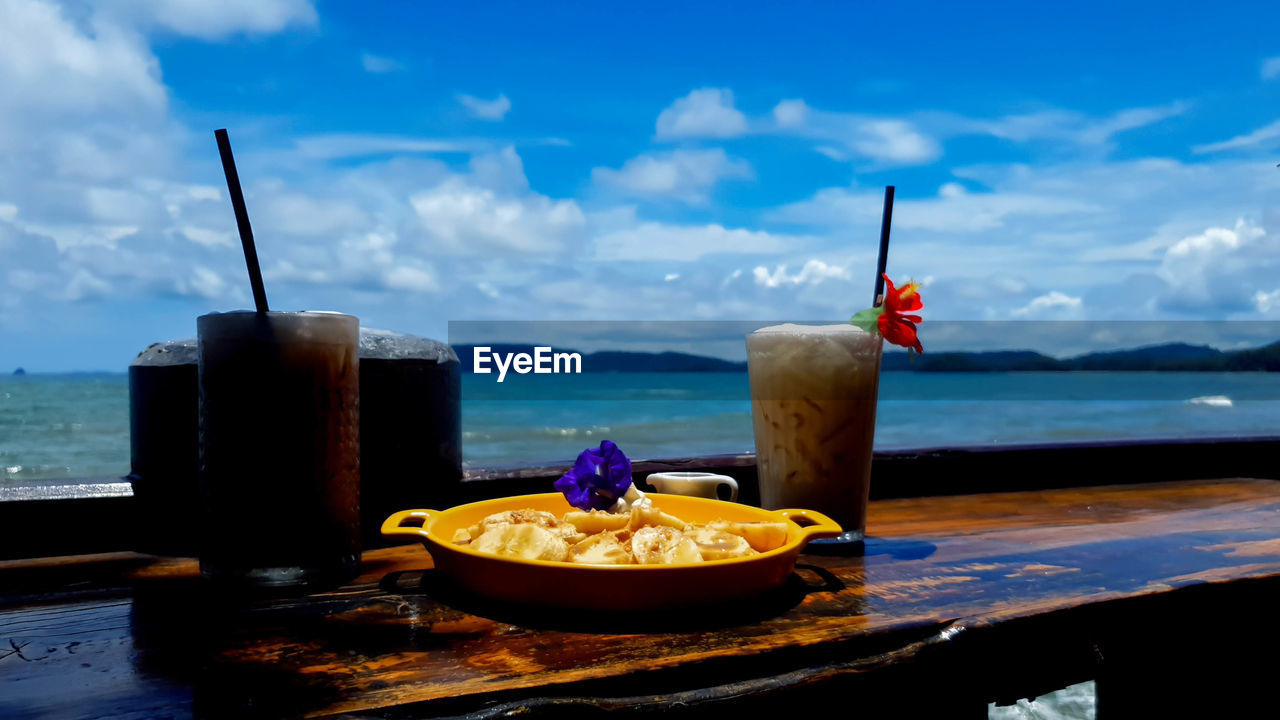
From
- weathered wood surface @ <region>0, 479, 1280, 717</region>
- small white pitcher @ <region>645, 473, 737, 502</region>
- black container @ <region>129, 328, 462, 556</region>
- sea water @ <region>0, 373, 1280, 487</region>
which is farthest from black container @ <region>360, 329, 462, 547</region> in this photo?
sea water @ <region>0, 373, 1280, 487</region>

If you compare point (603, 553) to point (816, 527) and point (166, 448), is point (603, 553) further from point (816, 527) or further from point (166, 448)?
point (166, 448)

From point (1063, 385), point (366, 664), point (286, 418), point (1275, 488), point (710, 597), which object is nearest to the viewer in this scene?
point (366, 664)

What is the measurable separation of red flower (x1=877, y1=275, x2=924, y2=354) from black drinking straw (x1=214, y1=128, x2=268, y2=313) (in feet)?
2.34

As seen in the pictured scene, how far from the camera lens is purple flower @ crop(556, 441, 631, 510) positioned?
956mm

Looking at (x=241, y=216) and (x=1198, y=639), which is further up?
(x=241, y=216)

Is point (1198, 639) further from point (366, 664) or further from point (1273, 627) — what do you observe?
point (366, 664)

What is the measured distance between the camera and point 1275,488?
1.61 m

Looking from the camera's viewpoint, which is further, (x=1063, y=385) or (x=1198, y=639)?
(x=1063, y=385)

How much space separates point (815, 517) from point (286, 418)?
0.57 meters

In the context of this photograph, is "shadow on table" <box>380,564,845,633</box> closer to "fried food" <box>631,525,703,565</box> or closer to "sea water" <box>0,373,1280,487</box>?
"fried food" <box>631,525,703,565</box>

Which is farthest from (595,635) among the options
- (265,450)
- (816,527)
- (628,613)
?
(265,450)

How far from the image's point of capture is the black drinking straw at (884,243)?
3.38 ft

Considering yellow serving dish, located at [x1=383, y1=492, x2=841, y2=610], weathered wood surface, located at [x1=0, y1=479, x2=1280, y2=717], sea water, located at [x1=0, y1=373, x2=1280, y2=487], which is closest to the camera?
weathered wood surface, located at [x1=0, y1=479, x2=1280, y2=717]

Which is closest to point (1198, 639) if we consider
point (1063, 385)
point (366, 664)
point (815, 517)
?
point (815, 517)
